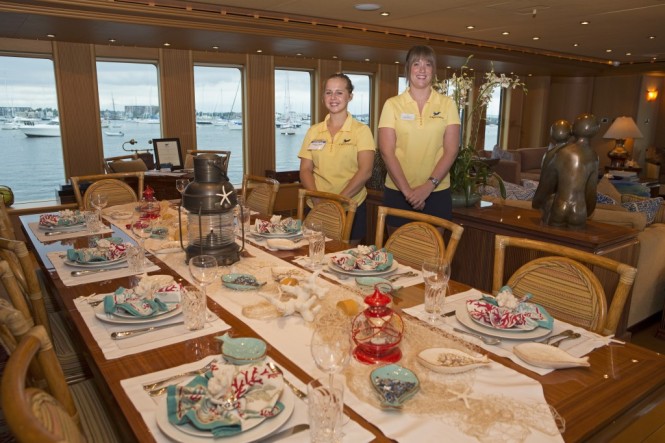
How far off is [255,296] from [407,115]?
161 centimetres

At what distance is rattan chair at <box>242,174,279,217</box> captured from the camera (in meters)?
3.39

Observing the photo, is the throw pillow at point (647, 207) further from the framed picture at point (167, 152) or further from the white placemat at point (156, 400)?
the framed picture at point (167, 152)

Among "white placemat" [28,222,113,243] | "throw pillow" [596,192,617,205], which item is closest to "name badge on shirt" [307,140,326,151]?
"white placemat" [28,222,113,243]

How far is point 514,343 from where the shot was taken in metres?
1.41

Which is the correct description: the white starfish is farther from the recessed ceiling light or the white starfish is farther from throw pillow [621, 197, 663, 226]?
the recessed ceiling light

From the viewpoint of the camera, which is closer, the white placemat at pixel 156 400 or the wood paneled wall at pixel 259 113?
the white placemat at pixel 156 400

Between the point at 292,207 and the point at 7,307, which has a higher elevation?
the point at 7,307

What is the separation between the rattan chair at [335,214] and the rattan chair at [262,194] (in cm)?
47

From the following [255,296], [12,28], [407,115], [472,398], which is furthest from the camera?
[12,28]

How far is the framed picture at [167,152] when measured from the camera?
7012mm

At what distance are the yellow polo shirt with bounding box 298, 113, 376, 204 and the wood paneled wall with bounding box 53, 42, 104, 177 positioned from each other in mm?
5135

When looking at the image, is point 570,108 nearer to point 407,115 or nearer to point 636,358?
point 407,115

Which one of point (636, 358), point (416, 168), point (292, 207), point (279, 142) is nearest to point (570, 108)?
point (279, 142)

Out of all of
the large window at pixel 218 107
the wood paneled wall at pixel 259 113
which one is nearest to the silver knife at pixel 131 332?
the large window at pixel 218 107
